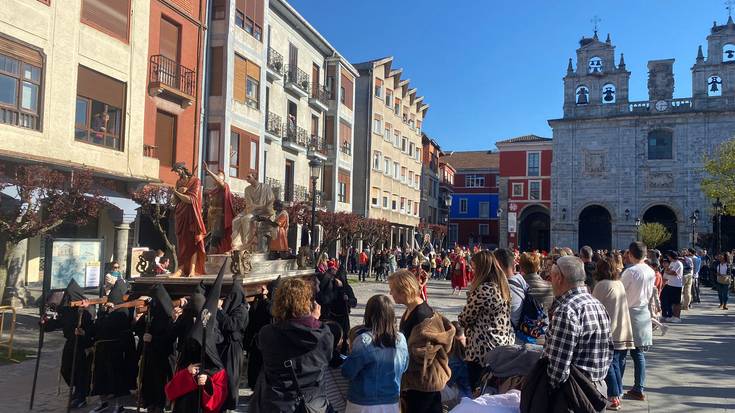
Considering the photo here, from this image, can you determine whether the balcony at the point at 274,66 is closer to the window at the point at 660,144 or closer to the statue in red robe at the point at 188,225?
the statue in red robe at the point at 188,225

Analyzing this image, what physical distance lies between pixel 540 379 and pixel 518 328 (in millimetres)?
2236

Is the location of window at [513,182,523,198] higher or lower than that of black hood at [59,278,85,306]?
higher

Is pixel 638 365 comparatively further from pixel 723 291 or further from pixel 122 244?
pixel 122 244

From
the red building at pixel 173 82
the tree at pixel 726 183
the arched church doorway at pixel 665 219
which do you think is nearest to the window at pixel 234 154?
the red building at pixel 173 82

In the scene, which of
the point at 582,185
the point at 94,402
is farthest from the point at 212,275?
the point at 582,185

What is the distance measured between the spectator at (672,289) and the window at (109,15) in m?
17.2

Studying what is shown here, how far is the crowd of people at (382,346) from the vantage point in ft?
12.9

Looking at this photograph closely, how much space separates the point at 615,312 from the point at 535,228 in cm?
5458

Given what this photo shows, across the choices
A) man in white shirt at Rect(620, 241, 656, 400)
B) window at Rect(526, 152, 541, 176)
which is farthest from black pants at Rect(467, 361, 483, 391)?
window at Rect(526, 152, 541, 176)

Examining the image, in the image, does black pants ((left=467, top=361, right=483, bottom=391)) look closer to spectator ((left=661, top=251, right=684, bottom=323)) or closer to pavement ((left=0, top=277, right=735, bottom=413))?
pavement ((left=0, top=277, right=735, bottom=413))

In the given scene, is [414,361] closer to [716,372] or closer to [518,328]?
[518,328]

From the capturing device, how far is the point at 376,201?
4172 cm

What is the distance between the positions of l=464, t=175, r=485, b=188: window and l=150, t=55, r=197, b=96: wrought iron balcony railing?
178 feet

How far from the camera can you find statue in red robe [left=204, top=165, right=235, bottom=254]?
368 inches
